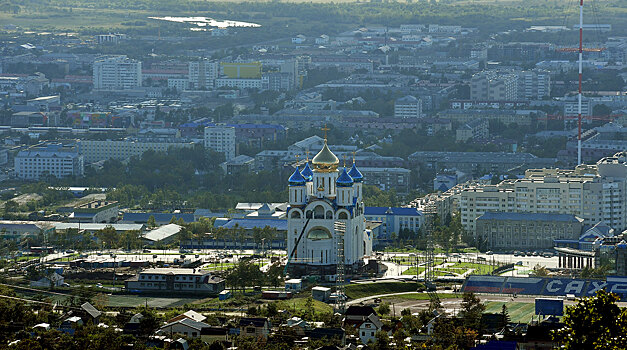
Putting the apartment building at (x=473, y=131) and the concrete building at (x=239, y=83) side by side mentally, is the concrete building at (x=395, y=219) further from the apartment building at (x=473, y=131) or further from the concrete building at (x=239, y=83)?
the concrete building at (x=239, y=83)

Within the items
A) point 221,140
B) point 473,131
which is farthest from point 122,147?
point 473,131

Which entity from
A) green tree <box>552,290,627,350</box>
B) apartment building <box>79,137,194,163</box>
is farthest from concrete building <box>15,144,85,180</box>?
green tree <box>552,290,627,350</box>

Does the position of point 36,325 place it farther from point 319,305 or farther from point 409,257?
point 409,257

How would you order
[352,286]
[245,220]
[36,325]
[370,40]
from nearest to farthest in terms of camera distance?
[36,325] < [352,286] < [245,220] < [370,40]

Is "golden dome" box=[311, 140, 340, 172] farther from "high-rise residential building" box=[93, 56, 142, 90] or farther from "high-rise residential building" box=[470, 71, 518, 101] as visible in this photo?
"high-rise residential building" box=[93, 56, 142, 90]

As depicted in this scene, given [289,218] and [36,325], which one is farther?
[289,218]

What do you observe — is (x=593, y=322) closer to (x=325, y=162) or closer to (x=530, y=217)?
(x=325, y=162)

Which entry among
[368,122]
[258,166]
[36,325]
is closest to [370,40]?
[368,122]
